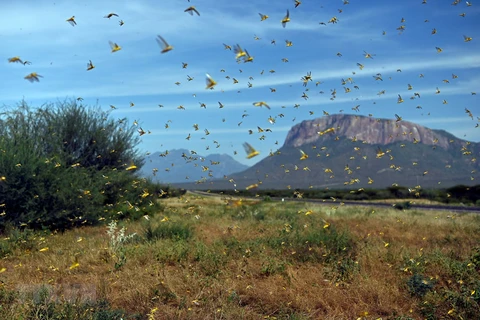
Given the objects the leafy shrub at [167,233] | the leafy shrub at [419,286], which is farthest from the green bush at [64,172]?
the leafy shrub at [419,286]

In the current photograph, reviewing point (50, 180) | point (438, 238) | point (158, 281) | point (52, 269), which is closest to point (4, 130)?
point (50, 180)

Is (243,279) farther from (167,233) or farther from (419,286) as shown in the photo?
(167,233)

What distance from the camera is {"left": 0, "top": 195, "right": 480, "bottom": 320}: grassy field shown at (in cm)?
903

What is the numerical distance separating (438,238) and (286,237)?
555 centimetres

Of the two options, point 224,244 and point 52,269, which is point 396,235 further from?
point 52,269

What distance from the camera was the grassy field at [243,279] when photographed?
9.03 m

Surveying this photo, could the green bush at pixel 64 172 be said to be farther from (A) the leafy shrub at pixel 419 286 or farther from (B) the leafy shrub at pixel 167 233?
(A) the leafy shrub at pixel 419 286

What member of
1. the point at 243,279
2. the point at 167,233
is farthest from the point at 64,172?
the point at 243,279

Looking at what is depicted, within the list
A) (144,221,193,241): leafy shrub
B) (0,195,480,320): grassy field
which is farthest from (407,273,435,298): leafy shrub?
(144,221,193,241): leafy shrub

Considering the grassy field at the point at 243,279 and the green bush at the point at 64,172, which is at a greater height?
the green bush at the point at 64,172

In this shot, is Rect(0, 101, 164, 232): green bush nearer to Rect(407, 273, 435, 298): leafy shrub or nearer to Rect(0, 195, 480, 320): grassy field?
Rect(0, 195, 480, 320): grassy field

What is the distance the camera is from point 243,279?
11.2m

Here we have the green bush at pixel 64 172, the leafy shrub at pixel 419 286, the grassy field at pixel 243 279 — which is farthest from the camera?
the green bush at pixel 64 172

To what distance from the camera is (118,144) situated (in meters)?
35.4
